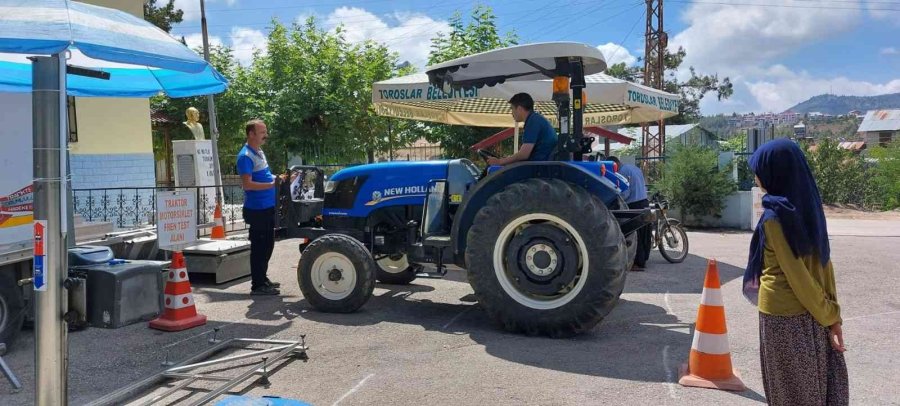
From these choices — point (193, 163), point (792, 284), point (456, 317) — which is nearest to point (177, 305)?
point (456, 317)

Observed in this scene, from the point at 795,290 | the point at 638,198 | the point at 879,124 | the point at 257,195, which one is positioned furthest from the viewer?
the point at 879,124

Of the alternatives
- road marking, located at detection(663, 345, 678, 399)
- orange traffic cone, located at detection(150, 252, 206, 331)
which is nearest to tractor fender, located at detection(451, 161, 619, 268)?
road marking, located at detection(663, 345, 678, 399)

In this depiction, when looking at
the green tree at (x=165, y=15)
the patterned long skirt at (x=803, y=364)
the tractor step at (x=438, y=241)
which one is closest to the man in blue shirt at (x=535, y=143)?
the tractor step at (x=438, y=241)

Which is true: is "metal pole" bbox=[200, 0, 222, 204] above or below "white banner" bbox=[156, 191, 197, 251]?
above

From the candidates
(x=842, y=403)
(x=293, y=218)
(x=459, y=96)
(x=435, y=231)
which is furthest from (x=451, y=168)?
(x=842, y=403)

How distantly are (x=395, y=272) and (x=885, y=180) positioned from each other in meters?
22.3

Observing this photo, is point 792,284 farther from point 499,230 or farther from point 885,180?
point 885,180

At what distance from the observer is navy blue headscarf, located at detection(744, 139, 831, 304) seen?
10.0ft

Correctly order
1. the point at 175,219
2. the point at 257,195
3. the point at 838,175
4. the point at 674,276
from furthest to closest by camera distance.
A: the point at 838,175
the point at 674,276
the point at 257,195
the point at 175,219

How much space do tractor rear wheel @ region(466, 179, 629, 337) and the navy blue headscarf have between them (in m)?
2.31

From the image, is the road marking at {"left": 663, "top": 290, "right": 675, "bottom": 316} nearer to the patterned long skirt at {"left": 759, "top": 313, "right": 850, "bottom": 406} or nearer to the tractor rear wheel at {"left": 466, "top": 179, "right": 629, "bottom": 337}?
the tractor rear wheel at {"left": 466, "top": 179, "right": 629, "bottom": 337}

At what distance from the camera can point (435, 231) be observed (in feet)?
21.4

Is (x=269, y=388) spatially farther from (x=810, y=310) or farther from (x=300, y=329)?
(x=810, y=310)

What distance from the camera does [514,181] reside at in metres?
5.98
